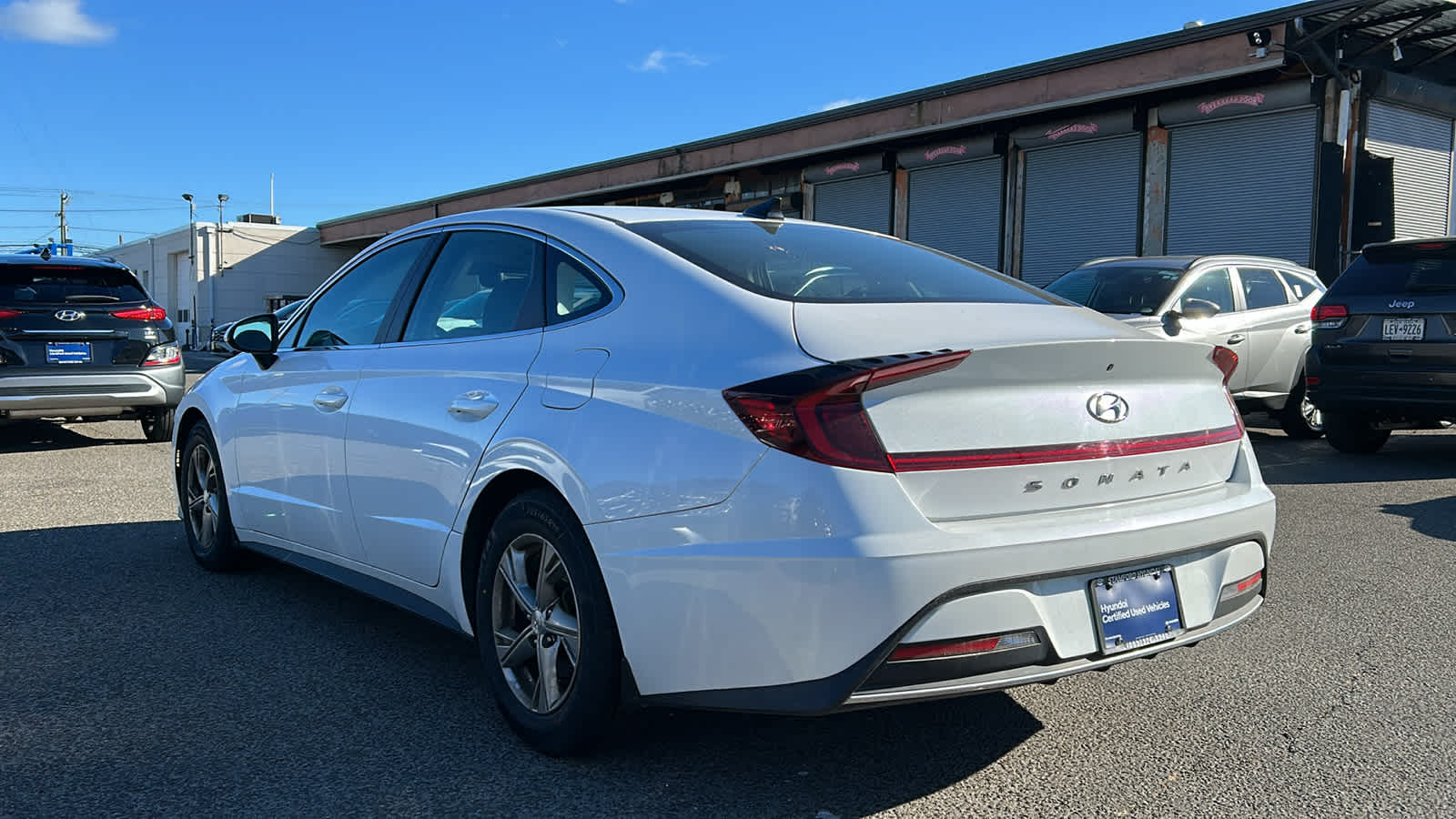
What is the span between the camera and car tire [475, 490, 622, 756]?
9.77 ft

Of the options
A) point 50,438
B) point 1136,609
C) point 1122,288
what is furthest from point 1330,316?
point 50,438

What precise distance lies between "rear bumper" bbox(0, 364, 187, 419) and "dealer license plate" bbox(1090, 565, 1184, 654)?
30.0 feet

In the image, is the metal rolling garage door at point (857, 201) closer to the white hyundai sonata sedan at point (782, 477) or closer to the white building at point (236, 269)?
the white hyundai sonata sedan at point (782, 477)

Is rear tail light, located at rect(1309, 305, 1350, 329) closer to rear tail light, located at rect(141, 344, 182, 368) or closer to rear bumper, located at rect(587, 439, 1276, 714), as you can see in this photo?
rear bumper, located at rect(587, 439, 1276, 714)

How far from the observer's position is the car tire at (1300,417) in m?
11.0

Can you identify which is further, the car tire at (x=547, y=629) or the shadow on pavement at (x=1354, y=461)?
the shadow on pavement at (x=1354, y=461)

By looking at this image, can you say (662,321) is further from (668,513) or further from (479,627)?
(479,627)

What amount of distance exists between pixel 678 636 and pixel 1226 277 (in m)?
9.36

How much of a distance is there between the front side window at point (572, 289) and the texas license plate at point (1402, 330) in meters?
7.29

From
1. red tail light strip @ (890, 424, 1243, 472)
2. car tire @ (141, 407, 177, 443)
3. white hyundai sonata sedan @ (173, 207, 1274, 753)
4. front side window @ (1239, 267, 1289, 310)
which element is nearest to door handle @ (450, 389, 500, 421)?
white hyundai sonata sedan @ (173, 207, 1274, 753)

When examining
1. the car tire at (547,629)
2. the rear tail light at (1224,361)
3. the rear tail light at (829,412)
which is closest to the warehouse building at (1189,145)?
the rear tail light at (1224,361)

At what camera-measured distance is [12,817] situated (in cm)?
286

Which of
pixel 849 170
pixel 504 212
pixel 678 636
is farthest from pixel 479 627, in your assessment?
pixel 849 170

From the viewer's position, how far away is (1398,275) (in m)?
8.61
